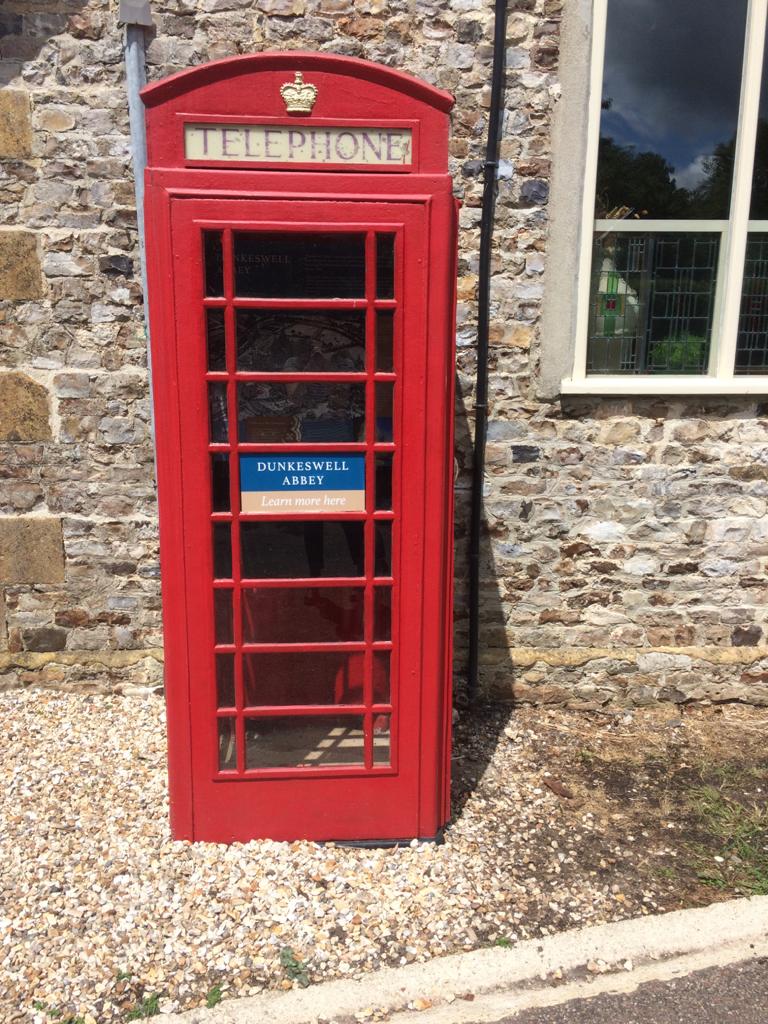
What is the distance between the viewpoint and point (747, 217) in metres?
4.12

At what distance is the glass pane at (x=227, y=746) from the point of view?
3.08 meters

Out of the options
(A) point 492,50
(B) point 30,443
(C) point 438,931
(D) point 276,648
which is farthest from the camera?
(B) point 30,443

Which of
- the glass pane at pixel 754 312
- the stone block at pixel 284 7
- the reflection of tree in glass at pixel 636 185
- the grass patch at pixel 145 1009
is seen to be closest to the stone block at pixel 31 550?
the grass patch at pixel 145 1009

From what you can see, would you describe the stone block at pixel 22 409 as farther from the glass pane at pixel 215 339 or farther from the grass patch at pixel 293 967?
the grass patch at pixel 293 967

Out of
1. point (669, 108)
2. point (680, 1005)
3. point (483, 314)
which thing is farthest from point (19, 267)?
point (680, 1005)

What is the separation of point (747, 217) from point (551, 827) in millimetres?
3244

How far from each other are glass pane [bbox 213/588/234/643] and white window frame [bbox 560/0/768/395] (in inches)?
84.3

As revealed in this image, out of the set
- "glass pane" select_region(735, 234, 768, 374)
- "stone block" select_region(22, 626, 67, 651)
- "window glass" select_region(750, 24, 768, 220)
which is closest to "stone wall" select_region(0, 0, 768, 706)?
"stone block" select_region(22, 626, 67, 651)

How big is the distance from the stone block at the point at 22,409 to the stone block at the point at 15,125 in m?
1.09

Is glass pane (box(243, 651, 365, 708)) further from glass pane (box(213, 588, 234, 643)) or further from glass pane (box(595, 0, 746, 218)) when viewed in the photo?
glass pane (box(595, 0, 746, 218))

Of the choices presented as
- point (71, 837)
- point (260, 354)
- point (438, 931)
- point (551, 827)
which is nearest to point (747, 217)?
point (260, 354)

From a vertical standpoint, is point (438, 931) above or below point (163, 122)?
below

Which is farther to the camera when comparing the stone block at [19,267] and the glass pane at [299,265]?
the stone block at [19,267]

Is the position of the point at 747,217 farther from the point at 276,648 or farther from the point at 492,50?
the point at 276,648
